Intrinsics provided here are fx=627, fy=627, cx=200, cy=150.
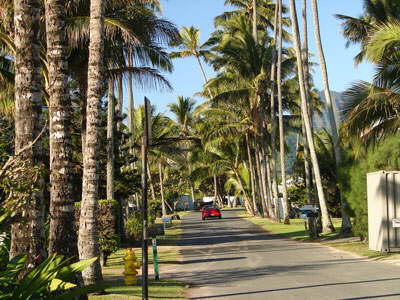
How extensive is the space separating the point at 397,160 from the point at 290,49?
35832 millimetres

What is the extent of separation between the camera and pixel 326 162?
4628 cm

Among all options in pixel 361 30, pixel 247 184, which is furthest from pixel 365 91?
pixel 247 184

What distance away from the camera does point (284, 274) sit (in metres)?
15.5

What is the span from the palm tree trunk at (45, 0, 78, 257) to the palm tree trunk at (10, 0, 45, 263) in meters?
0.25

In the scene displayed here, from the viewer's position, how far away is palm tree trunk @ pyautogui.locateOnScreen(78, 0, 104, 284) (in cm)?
1262

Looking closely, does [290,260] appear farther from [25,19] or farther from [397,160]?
[25,19]

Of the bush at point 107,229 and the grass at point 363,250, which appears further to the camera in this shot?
the bush at point 107,229

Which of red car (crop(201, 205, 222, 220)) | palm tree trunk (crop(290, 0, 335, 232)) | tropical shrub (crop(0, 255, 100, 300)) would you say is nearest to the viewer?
tropical shrub (crop(0, 255, 100, 300))

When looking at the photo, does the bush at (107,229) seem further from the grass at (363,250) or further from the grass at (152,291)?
the grass at (363,250)

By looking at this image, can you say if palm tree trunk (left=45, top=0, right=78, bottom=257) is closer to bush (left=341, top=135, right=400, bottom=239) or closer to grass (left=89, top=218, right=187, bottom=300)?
grass (left=89, top=218, right=187, bottom=300)

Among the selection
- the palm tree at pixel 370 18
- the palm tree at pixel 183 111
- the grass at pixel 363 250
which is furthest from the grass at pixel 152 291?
the palm tree at pixel 183 111

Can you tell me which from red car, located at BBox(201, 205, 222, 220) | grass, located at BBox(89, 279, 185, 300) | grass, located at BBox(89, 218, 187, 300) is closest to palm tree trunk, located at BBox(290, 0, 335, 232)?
grass, located at BBox(89, 218, 187, 300)

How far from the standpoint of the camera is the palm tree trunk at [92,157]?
12.6 meters

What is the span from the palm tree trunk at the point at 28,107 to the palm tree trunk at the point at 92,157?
139 inches
